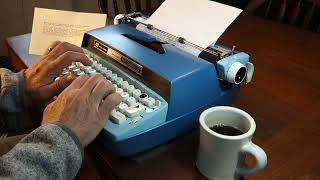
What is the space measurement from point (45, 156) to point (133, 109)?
176 millimetres

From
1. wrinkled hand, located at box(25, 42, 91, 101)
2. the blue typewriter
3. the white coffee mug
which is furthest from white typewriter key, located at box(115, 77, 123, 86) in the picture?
the white coffee mug

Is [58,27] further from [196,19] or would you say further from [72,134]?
[72,134]

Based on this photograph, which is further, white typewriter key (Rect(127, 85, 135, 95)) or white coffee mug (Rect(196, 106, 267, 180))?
white typewriter key (Rect(127, 85, 135, 95))

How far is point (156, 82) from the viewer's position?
2.20ft

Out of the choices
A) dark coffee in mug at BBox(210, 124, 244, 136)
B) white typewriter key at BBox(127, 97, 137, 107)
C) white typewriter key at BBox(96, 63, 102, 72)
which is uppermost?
white typewriter key at BBox(127, 97, 137, 107)

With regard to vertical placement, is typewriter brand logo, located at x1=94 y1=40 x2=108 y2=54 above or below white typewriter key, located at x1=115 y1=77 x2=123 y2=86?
above

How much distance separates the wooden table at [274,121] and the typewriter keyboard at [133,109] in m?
0.08

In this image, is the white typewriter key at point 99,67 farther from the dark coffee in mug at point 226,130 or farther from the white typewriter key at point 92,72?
the dark coffee in mug at point 226,130

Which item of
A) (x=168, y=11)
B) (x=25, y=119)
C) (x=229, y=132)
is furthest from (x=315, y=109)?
(x=25, y=119)

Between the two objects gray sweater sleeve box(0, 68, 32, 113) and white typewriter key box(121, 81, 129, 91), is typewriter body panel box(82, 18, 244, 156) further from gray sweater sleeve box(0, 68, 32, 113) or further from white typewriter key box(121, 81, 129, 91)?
gray sweater sleeve box(0, 68, 32, 113)

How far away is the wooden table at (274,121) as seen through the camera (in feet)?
2.08

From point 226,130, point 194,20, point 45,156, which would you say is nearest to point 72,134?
point 45,156

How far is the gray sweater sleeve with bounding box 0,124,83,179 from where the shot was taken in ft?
1.69

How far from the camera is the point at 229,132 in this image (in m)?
0.61
